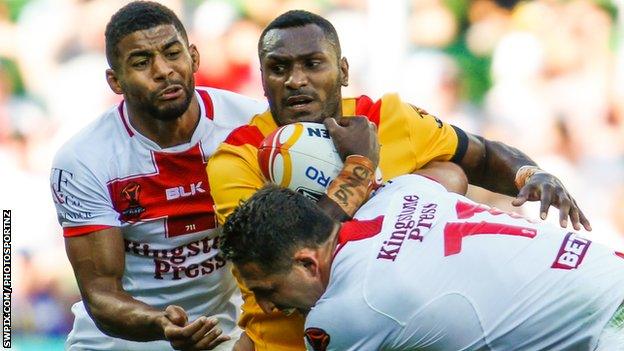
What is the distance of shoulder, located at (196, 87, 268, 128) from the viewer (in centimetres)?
530

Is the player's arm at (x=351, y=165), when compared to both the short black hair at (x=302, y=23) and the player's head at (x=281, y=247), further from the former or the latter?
the short black hair at (x=302, y=23)

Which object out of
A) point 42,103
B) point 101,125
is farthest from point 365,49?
point 101,125

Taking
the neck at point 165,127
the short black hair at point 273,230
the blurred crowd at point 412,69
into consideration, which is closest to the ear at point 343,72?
the neck at point 165,127

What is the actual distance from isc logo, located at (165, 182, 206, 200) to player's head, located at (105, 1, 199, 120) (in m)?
0.31

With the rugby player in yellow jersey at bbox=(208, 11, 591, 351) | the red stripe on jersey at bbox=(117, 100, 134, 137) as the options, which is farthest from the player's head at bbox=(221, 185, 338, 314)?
the red stripe on jersey at bbox=(117, 100, 134, 137)

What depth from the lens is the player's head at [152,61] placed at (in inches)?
195

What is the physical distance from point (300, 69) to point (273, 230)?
1.02 m

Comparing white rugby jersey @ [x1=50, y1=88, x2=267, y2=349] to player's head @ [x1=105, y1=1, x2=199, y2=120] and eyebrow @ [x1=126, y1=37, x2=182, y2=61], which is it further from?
eyebrow @ [x1=126, y1=37, x2=182, y2=61]

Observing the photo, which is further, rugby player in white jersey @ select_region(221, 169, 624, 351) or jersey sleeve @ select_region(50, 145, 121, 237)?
jersey sleeve @ select_region(50, 145, 121, 237)

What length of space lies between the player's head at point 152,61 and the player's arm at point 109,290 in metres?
0.55

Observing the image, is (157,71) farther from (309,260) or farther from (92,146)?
(309,260)

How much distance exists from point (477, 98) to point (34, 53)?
2.90 m

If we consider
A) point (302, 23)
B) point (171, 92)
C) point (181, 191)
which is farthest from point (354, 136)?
point (181, 191)

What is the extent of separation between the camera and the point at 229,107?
5.37m
